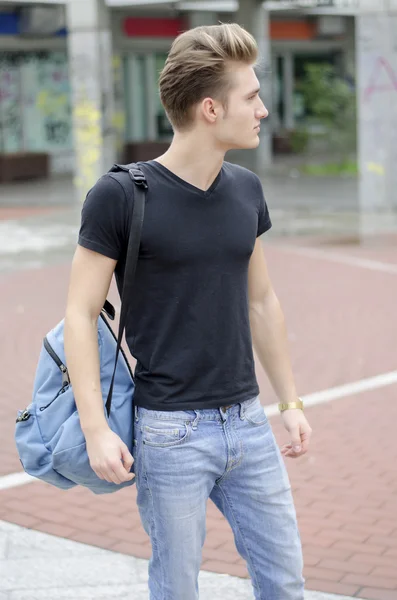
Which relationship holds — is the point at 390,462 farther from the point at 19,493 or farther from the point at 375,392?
the point at 19,493

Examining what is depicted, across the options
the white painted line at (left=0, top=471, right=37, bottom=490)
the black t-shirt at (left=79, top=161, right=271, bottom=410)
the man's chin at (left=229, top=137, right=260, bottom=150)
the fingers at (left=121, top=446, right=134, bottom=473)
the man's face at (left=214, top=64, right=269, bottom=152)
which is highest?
the man's face at (left=214, top=64, right=269, bottom=152)

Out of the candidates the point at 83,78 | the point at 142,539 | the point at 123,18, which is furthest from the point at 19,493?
the point at 123,18

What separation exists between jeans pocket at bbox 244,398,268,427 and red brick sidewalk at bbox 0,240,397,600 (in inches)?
58.6

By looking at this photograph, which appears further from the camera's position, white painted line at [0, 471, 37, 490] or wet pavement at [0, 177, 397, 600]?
white painted line at [0, 471, 37, 490]

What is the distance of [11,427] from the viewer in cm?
675

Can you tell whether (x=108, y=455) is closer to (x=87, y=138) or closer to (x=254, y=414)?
(x=254, y=414)

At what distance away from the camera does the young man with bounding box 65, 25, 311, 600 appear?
277 cm

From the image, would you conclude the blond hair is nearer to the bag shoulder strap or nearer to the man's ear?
the man's ear

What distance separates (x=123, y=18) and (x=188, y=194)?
28.8 meters

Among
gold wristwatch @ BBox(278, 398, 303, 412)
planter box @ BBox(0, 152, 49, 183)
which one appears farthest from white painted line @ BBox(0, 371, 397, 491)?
planter box @ BBox(0, 152, 49, 183)

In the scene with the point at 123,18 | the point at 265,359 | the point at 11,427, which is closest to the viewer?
the point at 265,359

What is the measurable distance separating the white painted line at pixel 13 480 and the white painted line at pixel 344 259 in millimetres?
6914

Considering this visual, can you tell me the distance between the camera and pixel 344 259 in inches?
517

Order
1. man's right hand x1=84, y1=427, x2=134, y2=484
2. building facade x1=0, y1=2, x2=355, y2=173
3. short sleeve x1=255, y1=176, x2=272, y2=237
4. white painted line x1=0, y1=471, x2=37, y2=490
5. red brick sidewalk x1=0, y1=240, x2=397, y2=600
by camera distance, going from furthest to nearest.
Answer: building facade x1=0, y1=2, x2=355, y2=173, white painted line x1=0, y1=471, x2=37, y2=490, red brick sidewalk x1=0, y1=240, x2=397, y2=600, short sleeve x1=255, y1=176, x2=272, y2=237, man's right hand x1=84, y1=427, x2=134, y2=484
